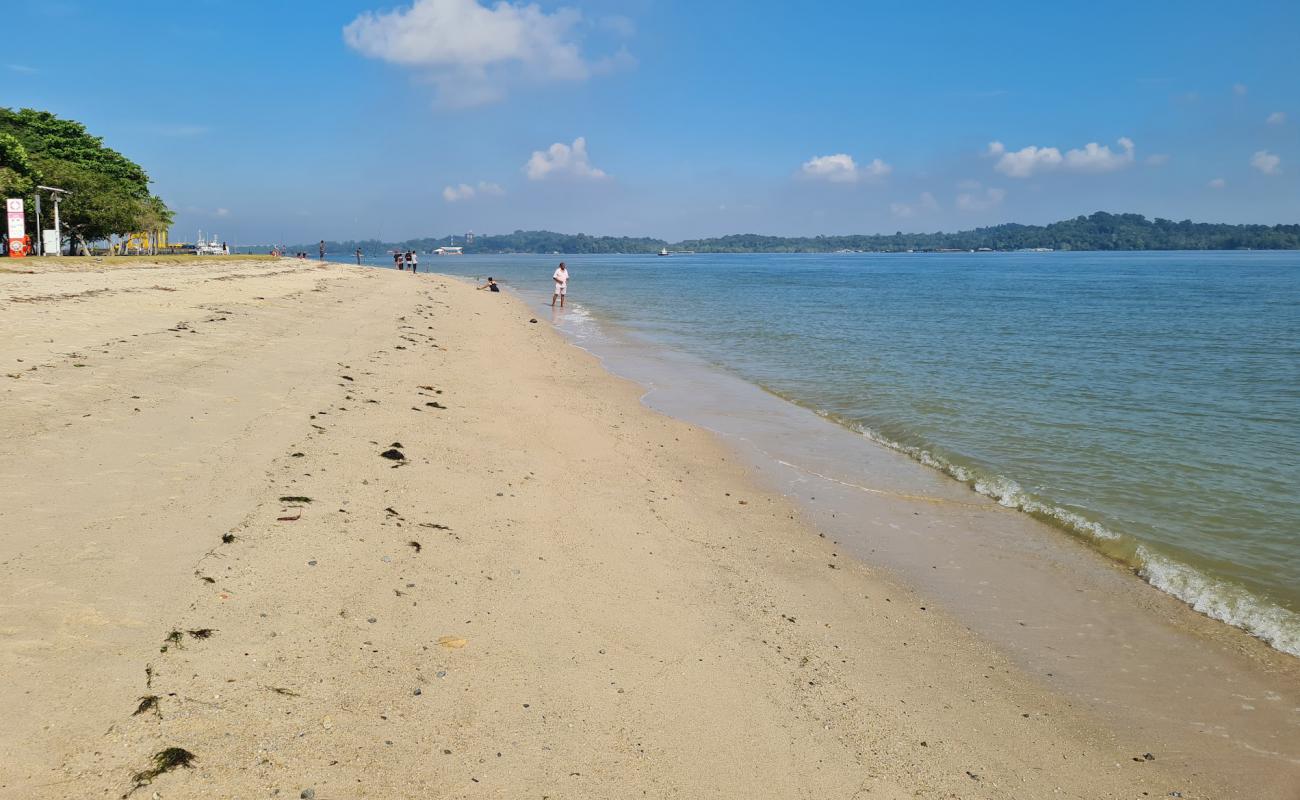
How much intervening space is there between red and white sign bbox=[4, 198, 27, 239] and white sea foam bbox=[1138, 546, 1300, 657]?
3874 centimetres

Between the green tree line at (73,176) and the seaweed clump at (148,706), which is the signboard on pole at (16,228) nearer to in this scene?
the green tree line at (73,176)

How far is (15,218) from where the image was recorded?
30422 mm

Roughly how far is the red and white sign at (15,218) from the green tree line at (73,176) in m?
5.78

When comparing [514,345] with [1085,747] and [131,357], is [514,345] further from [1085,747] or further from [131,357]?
[1085,747]

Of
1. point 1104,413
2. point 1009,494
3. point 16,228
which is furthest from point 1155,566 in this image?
point 16,228

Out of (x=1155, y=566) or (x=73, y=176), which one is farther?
(x=73, y=176)

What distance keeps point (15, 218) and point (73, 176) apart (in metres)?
14.4

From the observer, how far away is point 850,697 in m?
4.46

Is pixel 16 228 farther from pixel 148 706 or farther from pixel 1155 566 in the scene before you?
pixel 1155 566

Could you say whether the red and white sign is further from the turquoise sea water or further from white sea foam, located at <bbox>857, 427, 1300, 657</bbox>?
white sea foam, located at <bbox>857, 427, 1300, 657</bbox>

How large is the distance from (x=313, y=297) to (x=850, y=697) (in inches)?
980

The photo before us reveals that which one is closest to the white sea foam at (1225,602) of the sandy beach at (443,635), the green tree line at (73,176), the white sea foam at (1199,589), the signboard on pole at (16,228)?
the white sea foam at (1199,589)

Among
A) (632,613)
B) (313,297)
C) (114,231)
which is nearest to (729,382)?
(632,613)

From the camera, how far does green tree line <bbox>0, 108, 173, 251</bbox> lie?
3838 cm
